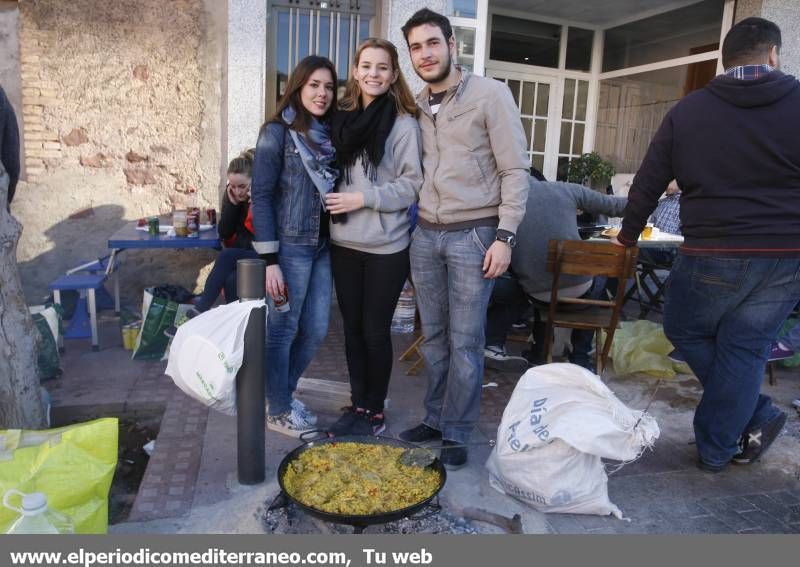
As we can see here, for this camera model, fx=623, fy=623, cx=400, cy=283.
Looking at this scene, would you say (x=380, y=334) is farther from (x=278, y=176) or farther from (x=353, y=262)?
(x=278, y=176)

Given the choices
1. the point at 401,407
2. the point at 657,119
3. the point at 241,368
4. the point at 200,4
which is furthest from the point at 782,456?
the point at 657,119

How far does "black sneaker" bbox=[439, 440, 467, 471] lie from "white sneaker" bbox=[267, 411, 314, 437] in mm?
726

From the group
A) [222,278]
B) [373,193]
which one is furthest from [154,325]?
[373,193]

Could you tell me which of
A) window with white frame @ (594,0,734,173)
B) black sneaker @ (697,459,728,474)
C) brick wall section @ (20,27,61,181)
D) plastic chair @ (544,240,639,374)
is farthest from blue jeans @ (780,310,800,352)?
brick wall section @ (20,27,61,181)

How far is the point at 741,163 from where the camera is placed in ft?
8.79

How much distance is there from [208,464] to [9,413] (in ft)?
3.05

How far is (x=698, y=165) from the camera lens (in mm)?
2783

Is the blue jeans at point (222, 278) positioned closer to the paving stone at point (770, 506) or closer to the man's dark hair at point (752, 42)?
the man's dark hair at point (752, 42)

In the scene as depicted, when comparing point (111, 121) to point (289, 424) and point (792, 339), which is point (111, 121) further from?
point (792, 339)

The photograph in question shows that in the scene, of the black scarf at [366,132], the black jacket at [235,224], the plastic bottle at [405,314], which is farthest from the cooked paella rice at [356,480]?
the plastic bottle at [405,314]

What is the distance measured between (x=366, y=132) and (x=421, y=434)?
1.53 meters

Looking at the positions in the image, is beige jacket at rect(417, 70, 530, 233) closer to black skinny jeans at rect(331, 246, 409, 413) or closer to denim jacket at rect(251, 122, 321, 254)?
black skinny jeans at rect(331, 246, 409, 413)

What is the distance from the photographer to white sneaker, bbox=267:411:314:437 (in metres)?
3.24

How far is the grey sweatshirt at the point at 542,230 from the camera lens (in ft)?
13.2
